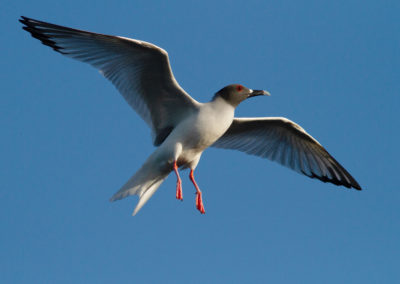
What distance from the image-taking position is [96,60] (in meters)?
7.89

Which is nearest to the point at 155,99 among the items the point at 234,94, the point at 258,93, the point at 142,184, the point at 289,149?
the point at 234,94

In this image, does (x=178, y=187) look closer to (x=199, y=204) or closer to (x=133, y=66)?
(x=199, y=204)

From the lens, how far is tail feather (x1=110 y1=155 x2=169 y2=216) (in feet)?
26.9

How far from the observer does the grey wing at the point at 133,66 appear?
771cm

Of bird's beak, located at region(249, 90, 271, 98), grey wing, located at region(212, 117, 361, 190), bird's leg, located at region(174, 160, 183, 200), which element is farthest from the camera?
grey wing, located at region(212, 117, 361, 190)

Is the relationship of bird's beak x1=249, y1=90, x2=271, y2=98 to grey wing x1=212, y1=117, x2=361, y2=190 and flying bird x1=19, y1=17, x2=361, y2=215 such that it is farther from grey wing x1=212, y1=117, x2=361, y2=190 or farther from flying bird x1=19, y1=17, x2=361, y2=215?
grey wing x1=212, y1=117, x2=361, y2=190

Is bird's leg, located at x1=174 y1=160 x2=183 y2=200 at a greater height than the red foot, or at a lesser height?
greater

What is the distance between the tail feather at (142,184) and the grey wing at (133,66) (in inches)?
25.5

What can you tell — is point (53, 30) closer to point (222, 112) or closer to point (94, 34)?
point (94, 34)

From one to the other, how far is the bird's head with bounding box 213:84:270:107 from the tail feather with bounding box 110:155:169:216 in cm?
142

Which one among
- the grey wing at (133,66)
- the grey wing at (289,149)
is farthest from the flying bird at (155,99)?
the grey wing at (289,149)

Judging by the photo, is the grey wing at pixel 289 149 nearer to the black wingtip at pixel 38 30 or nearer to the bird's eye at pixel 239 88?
the bird's eye at pixel 239 88

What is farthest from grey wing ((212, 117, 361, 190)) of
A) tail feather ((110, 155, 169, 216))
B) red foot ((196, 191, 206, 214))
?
tail feather ((110, 155, 169, 216))

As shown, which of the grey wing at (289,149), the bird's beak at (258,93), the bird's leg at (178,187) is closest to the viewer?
the bird's leg at (178,187)
